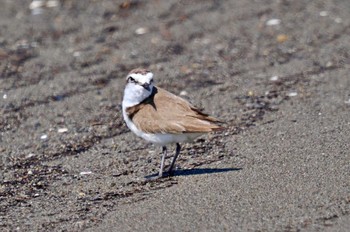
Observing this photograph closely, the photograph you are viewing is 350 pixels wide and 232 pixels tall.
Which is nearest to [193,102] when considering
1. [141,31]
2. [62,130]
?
[62,130]

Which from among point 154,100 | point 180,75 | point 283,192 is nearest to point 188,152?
point 154,100

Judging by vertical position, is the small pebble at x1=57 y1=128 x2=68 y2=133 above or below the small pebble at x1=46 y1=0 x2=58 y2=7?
above

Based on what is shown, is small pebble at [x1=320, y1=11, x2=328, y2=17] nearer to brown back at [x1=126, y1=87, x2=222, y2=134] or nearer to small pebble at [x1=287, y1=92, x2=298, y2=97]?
small pebble at [x1=287, y1=92, x2=298, y2=97]

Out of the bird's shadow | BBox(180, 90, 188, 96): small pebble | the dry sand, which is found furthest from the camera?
BBox(180, 90, 188, 96): small pebble

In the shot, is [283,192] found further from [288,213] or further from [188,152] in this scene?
[188,152]

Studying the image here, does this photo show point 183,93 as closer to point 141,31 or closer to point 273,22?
point 141,31

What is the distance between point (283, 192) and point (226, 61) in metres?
4.42

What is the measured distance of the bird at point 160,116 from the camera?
680cm

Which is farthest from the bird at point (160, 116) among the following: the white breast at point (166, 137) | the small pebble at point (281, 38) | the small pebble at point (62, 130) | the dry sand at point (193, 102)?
the small pebble at point (281, 38)

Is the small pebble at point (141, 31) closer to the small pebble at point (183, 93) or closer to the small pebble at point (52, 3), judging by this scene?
the small pebble at point (52, 3)

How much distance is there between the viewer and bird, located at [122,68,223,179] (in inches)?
268

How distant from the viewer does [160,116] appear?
22.6 ft

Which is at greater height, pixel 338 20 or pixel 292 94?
pixel 292 94

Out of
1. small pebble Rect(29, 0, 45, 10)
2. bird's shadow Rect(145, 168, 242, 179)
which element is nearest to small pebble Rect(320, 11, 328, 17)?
small pebble Rect(29, 0, 45, 10)
